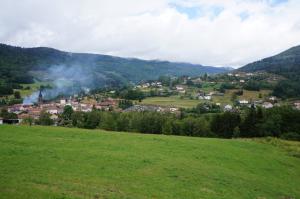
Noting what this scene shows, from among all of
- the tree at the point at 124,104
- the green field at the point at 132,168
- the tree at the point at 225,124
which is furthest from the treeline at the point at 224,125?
the tree at the point at 124,104

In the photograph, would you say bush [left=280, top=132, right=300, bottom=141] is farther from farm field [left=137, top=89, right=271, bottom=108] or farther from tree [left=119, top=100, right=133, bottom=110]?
farm field [left=137, top=89, right=271, bottom=108]

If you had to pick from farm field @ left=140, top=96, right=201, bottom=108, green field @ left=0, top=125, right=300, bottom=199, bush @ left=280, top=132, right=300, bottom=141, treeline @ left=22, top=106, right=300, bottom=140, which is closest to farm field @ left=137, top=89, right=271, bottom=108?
farm field @ left=140, top=96, right=201, bottom=108

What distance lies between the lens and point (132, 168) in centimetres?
2084

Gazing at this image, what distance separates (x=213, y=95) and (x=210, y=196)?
516 ft

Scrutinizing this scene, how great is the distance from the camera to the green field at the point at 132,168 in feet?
53.2

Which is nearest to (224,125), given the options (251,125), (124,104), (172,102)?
(251,125)

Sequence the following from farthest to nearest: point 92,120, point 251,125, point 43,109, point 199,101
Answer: point 199,101, point 43,109, point 92,120, point 251,125

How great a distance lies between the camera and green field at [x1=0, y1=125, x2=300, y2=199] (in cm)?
1622

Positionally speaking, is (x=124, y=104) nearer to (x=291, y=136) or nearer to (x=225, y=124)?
(x=225, y=124)

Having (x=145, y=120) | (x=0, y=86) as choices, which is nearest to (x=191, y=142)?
(x=145, y=120)

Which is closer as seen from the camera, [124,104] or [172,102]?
[124,104]

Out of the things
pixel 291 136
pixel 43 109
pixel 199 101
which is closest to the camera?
pixel 291 136

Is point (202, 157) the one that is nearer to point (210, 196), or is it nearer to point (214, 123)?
point (210, 196)

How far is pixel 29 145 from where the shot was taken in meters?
24.3
